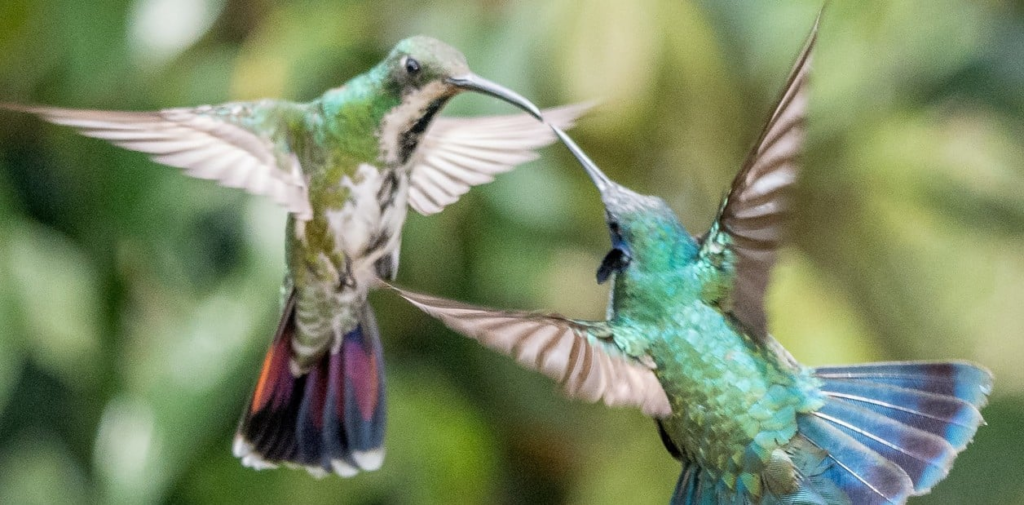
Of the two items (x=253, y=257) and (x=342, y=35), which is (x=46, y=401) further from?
(x=342, y=35)

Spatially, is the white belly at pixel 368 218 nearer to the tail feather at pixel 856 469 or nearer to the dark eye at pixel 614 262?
the dark eye at pixel 614 262

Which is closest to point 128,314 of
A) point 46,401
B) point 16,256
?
point 16,256

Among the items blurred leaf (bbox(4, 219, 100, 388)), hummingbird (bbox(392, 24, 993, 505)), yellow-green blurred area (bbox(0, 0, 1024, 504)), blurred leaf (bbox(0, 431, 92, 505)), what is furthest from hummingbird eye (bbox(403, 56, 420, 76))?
blurred leaf (bbox(0, 431, 92, 505))

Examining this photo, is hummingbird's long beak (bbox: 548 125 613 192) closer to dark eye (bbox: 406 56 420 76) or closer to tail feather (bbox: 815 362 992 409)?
dark eye (bbox: 406 56 420 76)

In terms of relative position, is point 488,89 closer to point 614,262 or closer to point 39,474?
point 614,262

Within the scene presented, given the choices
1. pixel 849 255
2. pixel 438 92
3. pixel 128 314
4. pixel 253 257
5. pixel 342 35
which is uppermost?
pixel 438 92

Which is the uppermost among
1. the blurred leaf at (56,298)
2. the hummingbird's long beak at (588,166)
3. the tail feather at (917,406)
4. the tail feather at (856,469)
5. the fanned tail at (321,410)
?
the hummingbird's long beak at (588,166)

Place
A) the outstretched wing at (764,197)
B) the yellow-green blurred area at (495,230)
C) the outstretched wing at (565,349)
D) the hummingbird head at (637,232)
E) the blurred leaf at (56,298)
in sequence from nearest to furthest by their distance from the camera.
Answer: the outstretched wing at (565,349) → the outstretched wing at (764,197) → the hummingbird head at (637,232) → the yellow-green blurred area at (495,230) → the blurred leaf at (56,298)

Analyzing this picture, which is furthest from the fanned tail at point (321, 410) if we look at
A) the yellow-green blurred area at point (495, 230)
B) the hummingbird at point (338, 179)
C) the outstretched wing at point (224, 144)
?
the yellow-green blurred area at point (495, 230)

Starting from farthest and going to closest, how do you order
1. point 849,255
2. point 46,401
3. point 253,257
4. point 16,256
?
point 46,401, point 849,255, point 16,256, point 253,257

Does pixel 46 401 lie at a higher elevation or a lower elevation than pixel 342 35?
lower
